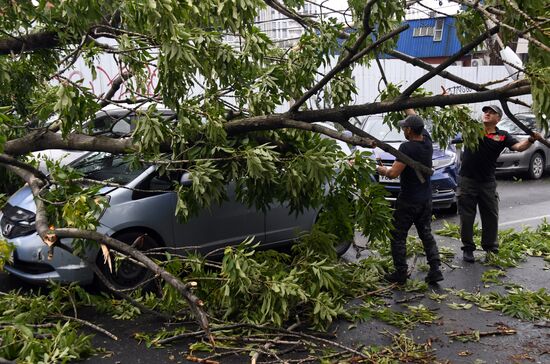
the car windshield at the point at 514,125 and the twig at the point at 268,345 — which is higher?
the car windshield at the point at 514,125

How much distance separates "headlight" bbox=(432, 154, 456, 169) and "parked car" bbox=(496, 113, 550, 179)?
170 inches

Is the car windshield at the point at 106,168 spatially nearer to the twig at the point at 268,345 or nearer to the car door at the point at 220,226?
the car door at the point at 220,226

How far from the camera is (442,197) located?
34.4ft

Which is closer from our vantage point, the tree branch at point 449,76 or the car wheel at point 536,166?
the tree branch at point 449,76

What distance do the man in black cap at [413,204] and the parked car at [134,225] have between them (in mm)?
1184

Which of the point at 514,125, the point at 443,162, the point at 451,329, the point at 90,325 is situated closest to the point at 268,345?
the point at 90,325

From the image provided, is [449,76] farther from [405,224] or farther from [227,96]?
[227,96]

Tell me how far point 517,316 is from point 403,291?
1208mm

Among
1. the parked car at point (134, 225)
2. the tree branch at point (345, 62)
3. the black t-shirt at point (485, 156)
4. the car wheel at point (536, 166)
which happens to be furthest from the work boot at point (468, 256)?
the car wheel at point (536, 166)

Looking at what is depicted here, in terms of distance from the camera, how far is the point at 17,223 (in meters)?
6.21

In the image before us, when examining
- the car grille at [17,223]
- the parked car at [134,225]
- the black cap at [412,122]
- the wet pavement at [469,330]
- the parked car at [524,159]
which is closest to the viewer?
the wet pavement at [469,330]

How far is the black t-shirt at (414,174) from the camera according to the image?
643 centimetres

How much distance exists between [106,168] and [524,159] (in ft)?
37.6

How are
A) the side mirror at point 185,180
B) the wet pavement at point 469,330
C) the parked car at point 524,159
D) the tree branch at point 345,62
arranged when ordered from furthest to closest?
the parked car at point 524,159
the side mirror at point 185,180
the wet pavement at point 469,330
the tree branch at point 345,62
